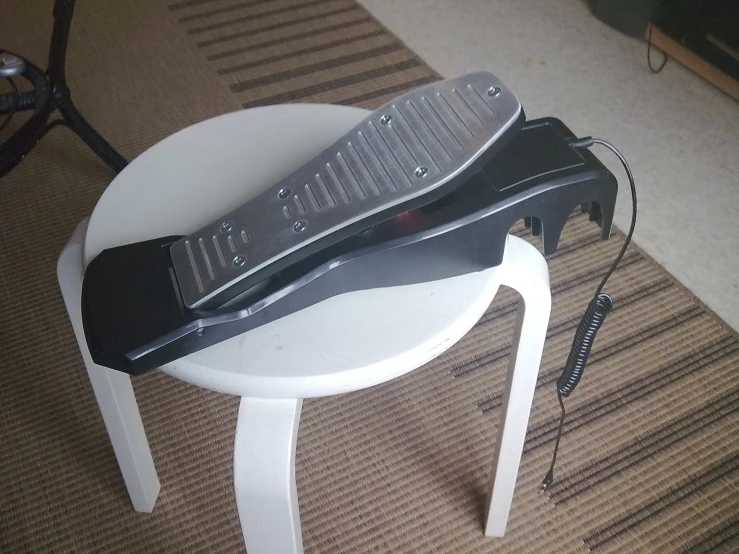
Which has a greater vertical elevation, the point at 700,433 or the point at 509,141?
the point at 509,141

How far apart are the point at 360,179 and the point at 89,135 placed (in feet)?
2.63

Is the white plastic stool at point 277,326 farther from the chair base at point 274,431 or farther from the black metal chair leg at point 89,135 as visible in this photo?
the black metal chair leg at point 89,135

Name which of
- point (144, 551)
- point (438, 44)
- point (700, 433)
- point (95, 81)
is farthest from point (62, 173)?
point (700, 433)

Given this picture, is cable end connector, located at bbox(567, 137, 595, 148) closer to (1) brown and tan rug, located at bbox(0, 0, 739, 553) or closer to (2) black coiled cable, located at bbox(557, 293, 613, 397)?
(2) black coiled cable, located at bbox(557, 293, 613, 397)

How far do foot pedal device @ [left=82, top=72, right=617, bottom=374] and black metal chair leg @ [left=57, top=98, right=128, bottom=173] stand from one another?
26.3 inches

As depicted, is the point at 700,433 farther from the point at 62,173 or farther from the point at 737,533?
the point at 62,173

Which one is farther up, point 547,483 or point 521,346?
point 521,346

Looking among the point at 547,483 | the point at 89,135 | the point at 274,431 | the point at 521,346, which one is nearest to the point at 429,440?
the point at 547,483

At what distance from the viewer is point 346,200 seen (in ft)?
1.65

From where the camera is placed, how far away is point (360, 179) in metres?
0.51

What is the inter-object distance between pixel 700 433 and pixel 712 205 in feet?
1.63

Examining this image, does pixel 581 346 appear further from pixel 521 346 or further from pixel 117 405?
pixel 117 405

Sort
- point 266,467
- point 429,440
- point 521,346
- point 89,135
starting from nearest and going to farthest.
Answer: point 266,467 → point 521,346 → point 429,440 → point 89,135

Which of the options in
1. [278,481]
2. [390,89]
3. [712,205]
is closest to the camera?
[278,481]
